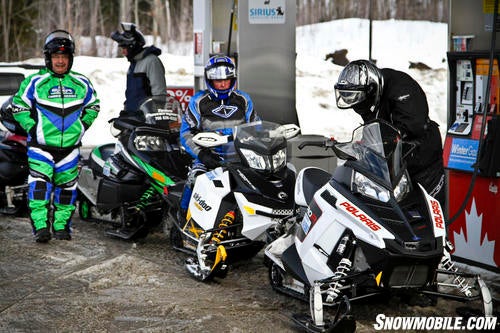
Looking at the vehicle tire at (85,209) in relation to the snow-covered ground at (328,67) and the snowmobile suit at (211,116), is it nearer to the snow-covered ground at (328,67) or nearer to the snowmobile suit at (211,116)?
the snowmobile suit at (211,116)

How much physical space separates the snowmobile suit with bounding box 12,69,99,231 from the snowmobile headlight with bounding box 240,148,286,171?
2463 millimetres

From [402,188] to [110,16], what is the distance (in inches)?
1229

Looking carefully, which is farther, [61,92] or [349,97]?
[61,92]

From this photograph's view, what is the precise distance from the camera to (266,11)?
35.5 ft

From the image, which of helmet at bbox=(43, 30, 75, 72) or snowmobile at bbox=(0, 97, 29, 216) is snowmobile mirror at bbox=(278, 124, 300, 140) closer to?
helmet at bbox=(43, 30, 75, 72)

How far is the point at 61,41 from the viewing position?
9.33 m

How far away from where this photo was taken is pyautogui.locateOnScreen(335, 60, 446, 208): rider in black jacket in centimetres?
663

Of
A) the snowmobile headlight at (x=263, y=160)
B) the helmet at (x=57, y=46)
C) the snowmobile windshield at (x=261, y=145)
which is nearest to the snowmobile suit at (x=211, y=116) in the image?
the snowmobile windshield at (x=261, y=145)

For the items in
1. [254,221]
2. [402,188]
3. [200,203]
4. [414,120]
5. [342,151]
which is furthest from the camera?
[200,203]

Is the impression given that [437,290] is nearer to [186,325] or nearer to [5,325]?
[186,325]

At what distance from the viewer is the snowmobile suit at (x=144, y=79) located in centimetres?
1082

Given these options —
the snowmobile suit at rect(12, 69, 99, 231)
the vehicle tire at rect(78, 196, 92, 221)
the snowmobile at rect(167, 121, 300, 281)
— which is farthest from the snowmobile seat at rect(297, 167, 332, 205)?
the vehicle tire at rect(78, 196, 92, 221)

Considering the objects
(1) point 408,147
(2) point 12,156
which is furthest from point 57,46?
(1) point 408,147

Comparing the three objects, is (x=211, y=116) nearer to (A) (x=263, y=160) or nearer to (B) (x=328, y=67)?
(A) (x=263, y=160)
